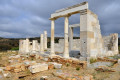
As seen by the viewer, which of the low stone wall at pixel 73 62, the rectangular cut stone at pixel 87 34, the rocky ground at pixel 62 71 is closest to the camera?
the rocky ground at pixel 62 71

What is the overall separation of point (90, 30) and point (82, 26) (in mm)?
775

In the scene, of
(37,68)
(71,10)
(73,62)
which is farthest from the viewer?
(71,10)

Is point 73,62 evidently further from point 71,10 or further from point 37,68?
point 71,10

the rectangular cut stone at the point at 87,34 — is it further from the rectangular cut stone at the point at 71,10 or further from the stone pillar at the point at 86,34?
the rectangular cut stone at the point at 71,10

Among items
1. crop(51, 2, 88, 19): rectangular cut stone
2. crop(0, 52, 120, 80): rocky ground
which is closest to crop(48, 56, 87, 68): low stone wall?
crop(0, 52, 120, 80): rocky ground

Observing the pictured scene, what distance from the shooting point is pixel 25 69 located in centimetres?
714

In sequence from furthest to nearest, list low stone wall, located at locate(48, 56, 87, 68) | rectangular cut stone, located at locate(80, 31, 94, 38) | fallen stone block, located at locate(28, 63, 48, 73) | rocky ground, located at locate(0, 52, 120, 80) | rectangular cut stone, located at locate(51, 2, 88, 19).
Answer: rectangular cut stone, located at locate(51, 2, 88, 19)
rectangular cut stone, located at locate(80, 31, 94, 38)
low stone wall, located at locate(48, 56, 87, 68)
fallen stone block, located at locate(28, 63, 48, 73)
rocky ground, located at locate(0, 52, 120, 80)

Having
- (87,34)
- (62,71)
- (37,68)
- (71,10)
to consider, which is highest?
(71,10)

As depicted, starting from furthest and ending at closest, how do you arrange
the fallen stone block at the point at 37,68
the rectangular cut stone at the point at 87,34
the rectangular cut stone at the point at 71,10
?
the rectangular cut stone at the point at 71,10
the rectangular cut stone at the point at 87,34
the fallen stone block at the point at 37,68

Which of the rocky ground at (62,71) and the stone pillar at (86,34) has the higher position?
the stone pillar at (86,34)

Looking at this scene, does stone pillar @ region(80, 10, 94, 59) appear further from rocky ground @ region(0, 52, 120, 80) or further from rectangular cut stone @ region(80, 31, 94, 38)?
rocky ground @ region(0, 52, 120, 80)

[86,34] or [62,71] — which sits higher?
[86,34]

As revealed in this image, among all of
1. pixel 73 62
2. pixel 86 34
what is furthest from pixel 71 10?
pixel 73 62

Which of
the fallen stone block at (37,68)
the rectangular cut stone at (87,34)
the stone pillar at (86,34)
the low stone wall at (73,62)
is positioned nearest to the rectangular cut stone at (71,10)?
the stone pillar at (86,34)
